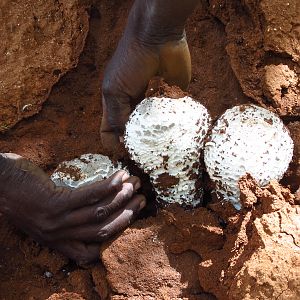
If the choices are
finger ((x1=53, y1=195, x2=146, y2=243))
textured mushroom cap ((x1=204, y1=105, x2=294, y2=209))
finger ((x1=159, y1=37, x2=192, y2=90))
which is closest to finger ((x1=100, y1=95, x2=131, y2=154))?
finger ((x1=159, y1=37, x2=192, y2=90))

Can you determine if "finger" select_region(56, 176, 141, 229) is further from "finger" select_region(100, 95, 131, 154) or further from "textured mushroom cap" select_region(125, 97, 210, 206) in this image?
"finger" select_region(100, 95, 131, 154)

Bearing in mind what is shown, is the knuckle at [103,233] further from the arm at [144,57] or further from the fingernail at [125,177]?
the arm at [144,57]

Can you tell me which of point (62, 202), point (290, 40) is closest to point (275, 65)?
point (290, 40)

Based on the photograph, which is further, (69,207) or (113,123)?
(113,123)

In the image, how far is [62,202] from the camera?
173cm

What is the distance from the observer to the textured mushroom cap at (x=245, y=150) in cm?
165

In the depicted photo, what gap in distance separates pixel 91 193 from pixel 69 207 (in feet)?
0.27

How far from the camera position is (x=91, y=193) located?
171cm

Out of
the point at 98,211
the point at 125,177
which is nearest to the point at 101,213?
the point at 98,211

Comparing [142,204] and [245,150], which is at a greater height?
[245,150]

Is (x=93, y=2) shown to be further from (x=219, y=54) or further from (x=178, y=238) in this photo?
(x=178, y=238)

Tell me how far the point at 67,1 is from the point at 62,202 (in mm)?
1000

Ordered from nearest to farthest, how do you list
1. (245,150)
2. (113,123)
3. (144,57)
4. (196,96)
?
(245,150)
(144,57)
(113,123)
(196,96)

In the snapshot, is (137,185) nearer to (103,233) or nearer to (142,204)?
(142,204)
